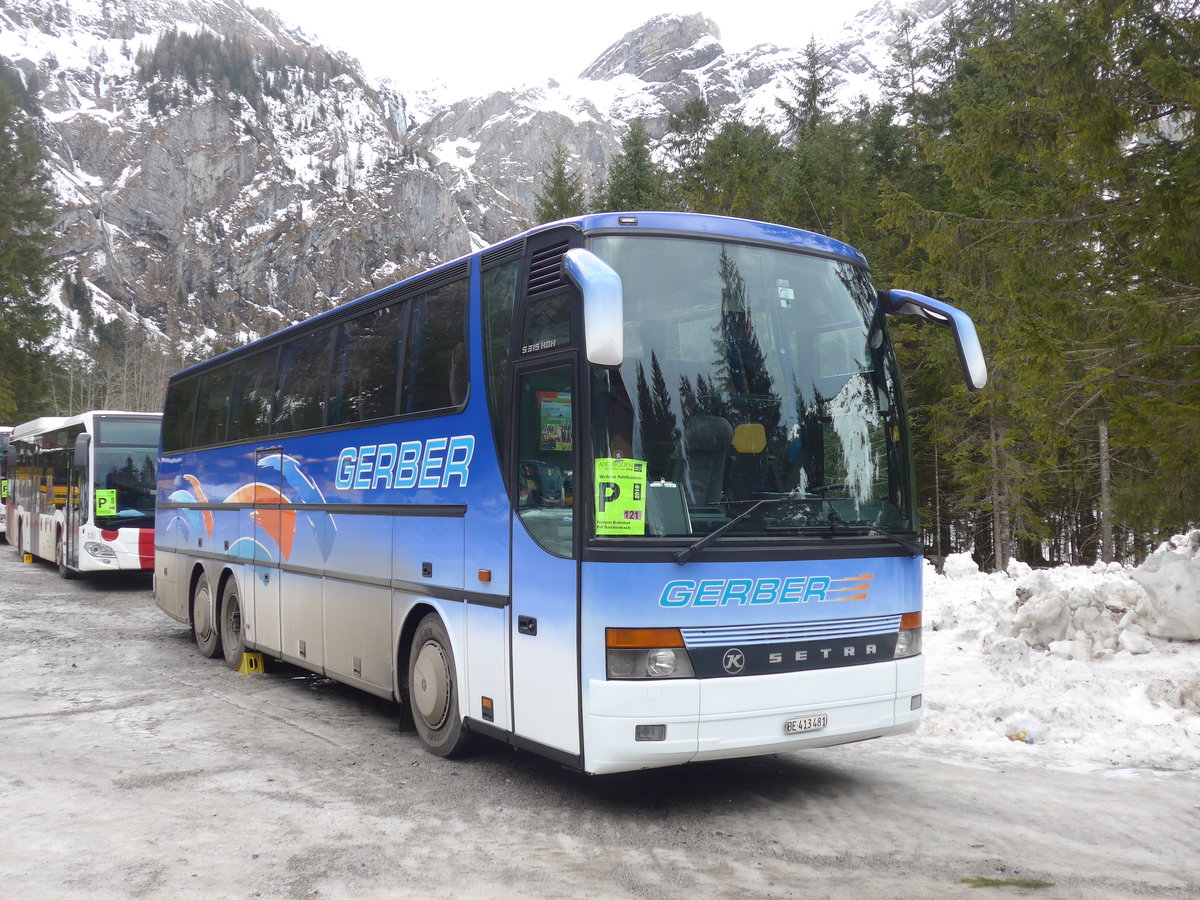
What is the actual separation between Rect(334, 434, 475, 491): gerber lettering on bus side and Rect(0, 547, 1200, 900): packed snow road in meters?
1.94

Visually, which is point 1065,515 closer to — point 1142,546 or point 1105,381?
point 1142,546

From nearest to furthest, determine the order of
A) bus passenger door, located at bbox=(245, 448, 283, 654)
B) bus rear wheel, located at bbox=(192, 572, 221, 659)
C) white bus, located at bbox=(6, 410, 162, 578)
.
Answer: bus passenger door, located at bbox=(245, 448, 283, 654)
bus rear wheel, located at bbox=(192, 572, 221, 659)
white bus, located at bbox=(6, 410, 162, 578)

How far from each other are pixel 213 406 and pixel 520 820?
8209 mm

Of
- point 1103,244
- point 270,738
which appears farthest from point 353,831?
point 1103,244

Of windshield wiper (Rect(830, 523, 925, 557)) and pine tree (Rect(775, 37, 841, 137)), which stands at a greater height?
pine tree (Rect(775, 37, 841, 137))

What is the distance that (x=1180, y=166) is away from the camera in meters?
11.6

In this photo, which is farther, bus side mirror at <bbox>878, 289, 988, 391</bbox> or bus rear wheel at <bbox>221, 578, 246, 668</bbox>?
bus rear wheel at <bbox>221, 578, 246, 668</bbox>

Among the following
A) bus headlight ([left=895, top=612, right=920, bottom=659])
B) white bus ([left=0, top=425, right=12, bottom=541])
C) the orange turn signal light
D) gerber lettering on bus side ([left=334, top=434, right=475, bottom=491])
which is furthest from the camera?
white bus ([left=0, top=425, right=12, bottom=541])

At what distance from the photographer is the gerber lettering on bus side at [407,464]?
7184mm

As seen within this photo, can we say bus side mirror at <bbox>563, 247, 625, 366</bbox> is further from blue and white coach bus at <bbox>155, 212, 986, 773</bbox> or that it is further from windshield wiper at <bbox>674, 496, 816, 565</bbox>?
windshield wiper at <bbox>674, 496, 816, 565</bbox>

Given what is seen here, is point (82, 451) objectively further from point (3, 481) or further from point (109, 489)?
point (3, 481)

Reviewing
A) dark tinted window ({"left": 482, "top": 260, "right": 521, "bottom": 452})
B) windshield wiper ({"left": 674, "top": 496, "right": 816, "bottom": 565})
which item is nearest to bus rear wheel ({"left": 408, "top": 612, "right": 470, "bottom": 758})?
dark tinted window ({"left": 482, "top": 260, "right": 521, "bottom": 452})

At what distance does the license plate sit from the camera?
595cm

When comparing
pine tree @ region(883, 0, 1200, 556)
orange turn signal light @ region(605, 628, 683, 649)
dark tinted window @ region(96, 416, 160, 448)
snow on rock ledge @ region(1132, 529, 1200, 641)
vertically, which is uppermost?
pine tree @ region(883, 0, 1200, 556)
